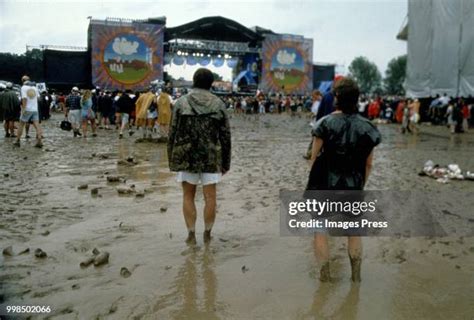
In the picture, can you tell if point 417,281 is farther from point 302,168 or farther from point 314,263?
point 302,168

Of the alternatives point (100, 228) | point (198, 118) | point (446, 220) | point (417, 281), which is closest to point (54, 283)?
point (100, 228)

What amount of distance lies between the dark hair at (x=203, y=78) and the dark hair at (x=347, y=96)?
141cm

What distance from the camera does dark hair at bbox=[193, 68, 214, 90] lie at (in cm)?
439

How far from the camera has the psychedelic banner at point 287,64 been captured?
42781mm

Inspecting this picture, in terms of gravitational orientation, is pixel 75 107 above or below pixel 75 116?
above

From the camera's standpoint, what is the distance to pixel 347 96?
338 centimetres

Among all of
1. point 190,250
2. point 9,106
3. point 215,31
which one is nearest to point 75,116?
point 9,106

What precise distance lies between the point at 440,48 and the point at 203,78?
2396 centimetres

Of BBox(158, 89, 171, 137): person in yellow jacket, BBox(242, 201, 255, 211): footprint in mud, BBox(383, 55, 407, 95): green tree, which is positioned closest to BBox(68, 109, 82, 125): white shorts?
BBox(158, 89, 171, 137): person in yellow jacket

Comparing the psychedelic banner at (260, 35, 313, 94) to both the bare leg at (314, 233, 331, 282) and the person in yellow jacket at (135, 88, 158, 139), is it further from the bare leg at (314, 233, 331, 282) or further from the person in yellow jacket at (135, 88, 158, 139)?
the bare leg at (314, 233, 331, 282)

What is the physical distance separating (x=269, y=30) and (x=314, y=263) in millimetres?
41831

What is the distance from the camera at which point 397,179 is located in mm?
8023

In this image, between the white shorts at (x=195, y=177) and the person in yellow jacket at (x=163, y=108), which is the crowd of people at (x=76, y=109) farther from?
the white shorts at (x=195, y=177)

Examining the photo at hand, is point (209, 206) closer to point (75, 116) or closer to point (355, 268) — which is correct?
point (355, 268)
